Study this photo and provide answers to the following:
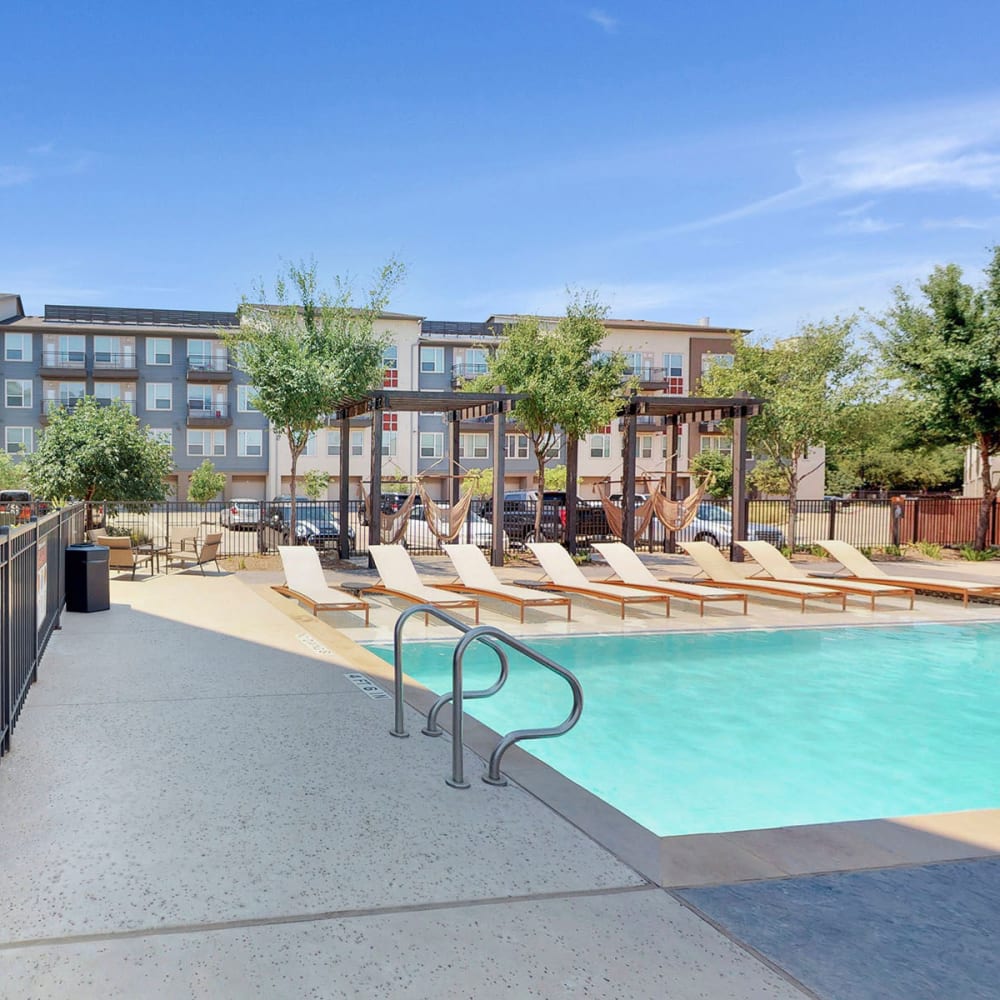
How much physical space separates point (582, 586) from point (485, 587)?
155 centimetres

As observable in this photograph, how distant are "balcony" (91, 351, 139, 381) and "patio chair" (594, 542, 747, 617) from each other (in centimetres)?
4276

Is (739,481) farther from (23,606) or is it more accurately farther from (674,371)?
(674,371)

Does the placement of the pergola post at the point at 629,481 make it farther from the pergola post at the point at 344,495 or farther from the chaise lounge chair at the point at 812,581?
the pergola post at the point at 344,495

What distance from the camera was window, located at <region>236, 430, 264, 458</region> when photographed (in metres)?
52.6

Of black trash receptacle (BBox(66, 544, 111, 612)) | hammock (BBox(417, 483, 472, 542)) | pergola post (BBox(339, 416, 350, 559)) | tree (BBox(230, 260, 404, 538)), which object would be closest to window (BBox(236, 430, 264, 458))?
pergola post (BBox(339, 416, 350, 559))

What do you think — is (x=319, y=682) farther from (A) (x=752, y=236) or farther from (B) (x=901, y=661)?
(A) (x=752, y=236)

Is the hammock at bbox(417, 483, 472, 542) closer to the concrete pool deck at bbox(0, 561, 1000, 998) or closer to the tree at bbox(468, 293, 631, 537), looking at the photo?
the tree at bbox(468, 293, 631, 537)

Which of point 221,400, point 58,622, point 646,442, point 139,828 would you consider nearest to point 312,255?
point 58,622

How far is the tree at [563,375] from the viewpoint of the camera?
19.5 meters

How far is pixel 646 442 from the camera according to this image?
57.2 m

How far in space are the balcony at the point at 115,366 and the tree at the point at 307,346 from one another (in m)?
34.7

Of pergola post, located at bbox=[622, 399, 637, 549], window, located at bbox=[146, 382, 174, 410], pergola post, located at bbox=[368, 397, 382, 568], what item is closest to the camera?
pergola post, located at bbox=[368, 397, 382, 568]

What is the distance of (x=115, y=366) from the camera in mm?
50469

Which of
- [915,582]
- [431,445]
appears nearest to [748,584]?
[915,582]
